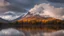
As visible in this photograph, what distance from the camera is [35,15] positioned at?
122 inches

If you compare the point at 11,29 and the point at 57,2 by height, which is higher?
the point at 57,2

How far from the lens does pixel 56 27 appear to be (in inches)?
122

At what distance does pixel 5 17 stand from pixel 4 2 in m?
0.21

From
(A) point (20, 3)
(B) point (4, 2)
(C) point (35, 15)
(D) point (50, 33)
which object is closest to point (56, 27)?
(D) point (50, 33)

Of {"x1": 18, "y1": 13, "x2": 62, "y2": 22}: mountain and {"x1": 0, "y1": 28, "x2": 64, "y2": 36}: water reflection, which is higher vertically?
{"x1": 18, "y1": 13, "x2": 62, "y2": 22}: mountain

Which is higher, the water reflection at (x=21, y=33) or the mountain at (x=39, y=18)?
the mountain at (x=39, y=18)

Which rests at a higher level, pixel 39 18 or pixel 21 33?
pixel 39 18

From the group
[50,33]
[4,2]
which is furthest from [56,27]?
[4,2]

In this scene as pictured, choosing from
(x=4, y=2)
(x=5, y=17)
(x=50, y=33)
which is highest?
(x=4, y=2)

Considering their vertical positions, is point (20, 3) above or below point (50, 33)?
above

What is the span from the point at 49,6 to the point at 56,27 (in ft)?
0.99

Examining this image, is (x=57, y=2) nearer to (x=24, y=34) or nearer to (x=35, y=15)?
(x=35, y=15)

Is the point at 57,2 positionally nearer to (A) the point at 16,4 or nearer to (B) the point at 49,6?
(B) the point at 49,6

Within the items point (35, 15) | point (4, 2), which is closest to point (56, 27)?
point (35, 15)
